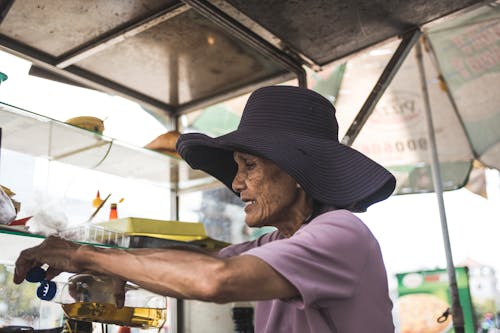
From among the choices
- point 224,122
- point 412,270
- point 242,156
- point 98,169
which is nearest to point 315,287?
point 242,156

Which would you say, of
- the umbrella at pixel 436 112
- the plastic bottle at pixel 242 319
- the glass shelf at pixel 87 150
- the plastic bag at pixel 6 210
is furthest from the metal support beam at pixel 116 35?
the umbrella at pixel 436 112

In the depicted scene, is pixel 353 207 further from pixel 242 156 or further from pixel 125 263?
pixel 125 263

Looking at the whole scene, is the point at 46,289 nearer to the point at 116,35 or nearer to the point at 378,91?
the point at 116,35

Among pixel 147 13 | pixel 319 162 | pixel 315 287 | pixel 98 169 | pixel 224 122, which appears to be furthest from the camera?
pixel 224 122

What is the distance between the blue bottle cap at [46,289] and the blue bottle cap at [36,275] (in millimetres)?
20

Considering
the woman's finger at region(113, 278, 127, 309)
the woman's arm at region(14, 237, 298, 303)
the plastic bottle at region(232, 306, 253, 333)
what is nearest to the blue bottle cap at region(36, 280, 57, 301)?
the woman's finger at region(113, 278, 127, 309)

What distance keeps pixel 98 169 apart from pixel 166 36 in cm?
69

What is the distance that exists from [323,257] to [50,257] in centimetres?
72

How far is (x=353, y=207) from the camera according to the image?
1.46m

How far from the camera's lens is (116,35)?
6.91 feet

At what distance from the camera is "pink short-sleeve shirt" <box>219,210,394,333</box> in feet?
3.67

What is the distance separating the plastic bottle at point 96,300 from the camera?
1462 millimetres

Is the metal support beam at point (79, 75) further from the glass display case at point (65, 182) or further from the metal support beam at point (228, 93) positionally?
the glass display case at point (65, 182)

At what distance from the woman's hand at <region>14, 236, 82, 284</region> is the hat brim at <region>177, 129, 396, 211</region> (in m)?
0.49
